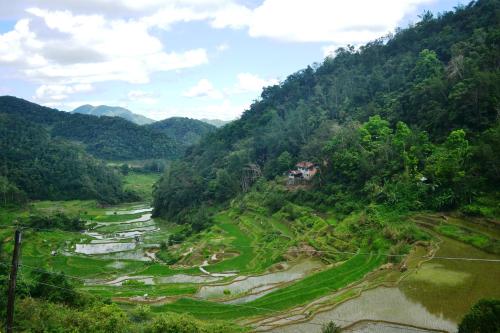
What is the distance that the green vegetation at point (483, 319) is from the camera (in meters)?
15.8

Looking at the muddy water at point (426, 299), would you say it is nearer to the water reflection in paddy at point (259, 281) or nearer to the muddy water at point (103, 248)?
the water reflection in paddy at point (259, 281)

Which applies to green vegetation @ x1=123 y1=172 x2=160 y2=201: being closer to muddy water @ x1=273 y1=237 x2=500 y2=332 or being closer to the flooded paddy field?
the flooded paddy field

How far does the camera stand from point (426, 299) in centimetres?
2320

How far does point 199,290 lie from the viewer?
31.3 metres

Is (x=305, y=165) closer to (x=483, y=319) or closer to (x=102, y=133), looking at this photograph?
(x=483, y=319)

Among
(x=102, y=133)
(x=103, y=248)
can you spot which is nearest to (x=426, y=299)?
(x=103, y=248)

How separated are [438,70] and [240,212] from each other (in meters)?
31.7

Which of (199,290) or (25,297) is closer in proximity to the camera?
(25,297)

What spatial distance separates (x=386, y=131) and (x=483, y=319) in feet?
116

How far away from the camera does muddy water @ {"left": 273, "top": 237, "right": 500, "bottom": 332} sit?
21250 mm

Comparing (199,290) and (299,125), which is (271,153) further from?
(199,290)

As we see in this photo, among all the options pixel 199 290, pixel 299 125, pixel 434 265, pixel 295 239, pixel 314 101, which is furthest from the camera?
pixel 314 101

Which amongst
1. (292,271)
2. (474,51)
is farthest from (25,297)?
(474,51)

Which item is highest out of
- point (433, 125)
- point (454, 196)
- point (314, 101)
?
point (314, 101)
